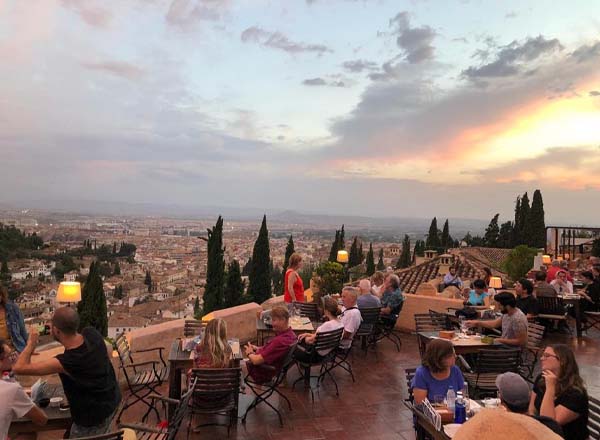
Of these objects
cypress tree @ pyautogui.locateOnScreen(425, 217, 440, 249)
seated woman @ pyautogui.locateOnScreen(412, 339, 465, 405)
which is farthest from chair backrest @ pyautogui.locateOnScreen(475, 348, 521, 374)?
cypress tree @ pyautogui.locateOnScreen(425, 217, 440, 249)


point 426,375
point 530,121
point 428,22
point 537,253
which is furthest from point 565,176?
point 426,375

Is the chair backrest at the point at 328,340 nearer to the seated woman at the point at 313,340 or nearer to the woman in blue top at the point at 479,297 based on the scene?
the seated woman at the point at 313,340

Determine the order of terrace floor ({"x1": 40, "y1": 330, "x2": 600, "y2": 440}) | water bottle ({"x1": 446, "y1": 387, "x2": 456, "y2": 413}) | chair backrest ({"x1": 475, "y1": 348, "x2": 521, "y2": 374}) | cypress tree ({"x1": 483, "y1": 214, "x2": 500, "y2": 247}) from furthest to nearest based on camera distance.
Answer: cypress tree ({"x1": 483, "y1": 214, "x2": 500, "y2": 247}) < chair backrest ({"x1": 475, "y1": 348, "x2": 521, "y2": 374}) < terrace floor ({"x1": 40, "y1": 330, "x2": 600, "y2": 440}) < water bottle ({"x1": 446, "y1": 387, "x2": 456, "y2": 413})

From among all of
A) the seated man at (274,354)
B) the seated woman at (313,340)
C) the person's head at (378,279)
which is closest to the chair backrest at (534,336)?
the seated woman at (313,340)

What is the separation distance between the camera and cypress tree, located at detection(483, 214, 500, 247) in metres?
34.5

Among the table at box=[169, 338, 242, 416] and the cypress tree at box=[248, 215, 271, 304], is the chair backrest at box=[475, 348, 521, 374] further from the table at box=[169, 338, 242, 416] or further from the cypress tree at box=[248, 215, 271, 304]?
the cypress tree at box=[248, 215, 271, 304]

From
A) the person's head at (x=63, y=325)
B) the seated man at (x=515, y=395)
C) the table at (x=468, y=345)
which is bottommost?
the table at (x=468, y=345)

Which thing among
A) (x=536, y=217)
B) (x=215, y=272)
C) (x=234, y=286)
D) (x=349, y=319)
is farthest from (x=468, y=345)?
(x=536, y=217)

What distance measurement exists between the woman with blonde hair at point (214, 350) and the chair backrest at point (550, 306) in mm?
7013

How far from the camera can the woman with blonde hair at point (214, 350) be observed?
401 centimetres

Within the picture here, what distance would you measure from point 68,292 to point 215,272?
1870 centimetres

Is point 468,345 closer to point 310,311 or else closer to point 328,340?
point 328,340

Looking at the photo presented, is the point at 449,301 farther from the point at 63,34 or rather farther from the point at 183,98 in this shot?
the point at 183,98

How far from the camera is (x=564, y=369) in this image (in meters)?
2.98
